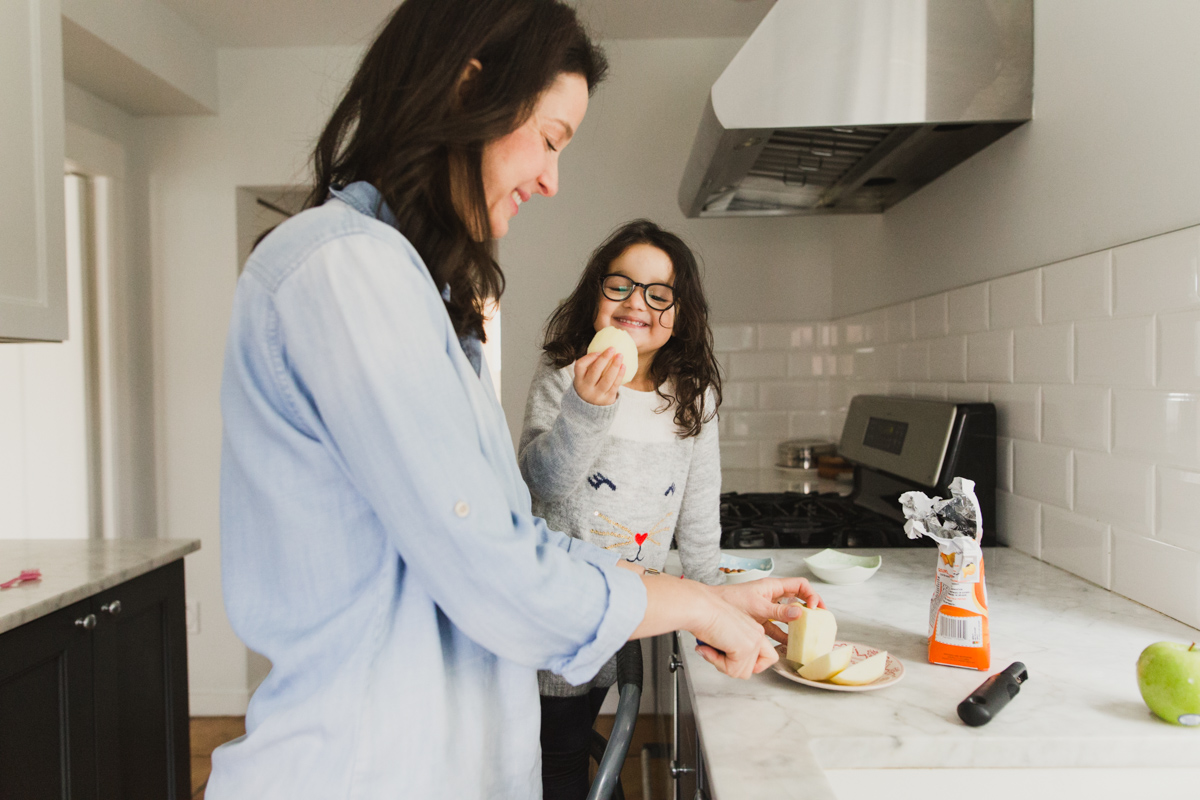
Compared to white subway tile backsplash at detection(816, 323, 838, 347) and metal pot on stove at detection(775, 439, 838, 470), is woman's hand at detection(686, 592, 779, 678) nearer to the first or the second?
metal pot on stove at detection(775, 439, 838, 470)

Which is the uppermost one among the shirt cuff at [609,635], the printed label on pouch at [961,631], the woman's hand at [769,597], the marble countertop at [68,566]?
the shirt cuff at [609,635]

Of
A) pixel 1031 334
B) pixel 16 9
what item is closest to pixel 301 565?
pixel 1031 334

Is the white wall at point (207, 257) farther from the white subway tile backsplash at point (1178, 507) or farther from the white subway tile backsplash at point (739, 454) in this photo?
the white subway tile backsplash at point (1178, 507)

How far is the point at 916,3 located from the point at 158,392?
9.44 feet

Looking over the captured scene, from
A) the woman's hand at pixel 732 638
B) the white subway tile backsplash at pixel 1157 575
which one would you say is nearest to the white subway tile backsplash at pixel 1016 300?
the white subway tile backsplash at pixel 1157 575

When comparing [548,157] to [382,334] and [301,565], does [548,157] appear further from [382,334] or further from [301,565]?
[301,565]

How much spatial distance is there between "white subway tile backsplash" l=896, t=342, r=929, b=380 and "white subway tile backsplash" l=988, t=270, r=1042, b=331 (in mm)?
391

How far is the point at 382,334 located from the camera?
0.60 m

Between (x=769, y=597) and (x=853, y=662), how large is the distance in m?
0.13

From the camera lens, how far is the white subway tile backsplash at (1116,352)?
122 centimetres

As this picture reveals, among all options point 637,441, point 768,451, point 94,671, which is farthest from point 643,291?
point 768,451

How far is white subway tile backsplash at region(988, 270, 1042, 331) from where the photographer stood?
155 centimetres

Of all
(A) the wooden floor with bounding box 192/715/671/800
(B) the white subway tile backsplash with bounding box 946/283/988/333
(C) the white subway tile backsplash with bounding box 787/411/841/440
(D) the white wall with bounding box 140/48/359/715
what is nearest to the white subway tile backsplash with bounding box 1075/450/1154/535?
(B) the white subway tile backsplash with bounding box 946/283/988/333

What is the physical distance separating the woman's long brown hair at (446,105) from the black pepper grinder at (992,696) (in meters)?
0.65
